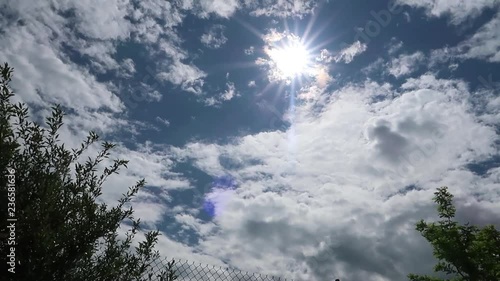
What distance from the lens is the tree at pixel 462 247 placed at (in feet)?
45.4

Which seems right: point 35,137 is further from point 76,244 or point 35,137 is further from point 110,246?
point 110,246

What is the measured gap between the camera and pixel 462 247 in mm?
14695

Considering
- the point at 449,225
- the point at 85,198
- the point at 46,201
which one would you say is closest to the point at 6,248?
the point at 46,201

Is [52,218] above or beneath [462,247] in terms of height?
beneath

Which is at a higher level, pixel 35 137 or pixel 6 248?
pixel 35 137

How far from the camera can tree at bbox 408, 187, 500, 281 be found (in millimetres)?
13848

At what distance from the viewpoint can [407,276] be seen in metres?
15.7

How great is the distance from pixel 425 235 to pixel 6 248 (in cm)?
1729

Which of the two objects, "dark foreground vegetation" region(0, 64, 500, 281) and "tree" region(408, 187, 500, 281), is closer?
"dark foreground vegetation" region(0, 64, 500, 281)

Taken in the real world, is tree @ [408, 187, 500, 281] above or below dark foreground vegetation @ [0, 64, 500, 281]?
above

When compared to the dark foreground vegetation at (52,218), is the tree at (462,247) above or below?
above

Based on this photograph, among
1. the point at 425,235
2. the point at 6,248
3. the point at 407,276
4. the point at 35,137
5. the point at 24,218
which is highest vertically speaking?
the point at 425,235

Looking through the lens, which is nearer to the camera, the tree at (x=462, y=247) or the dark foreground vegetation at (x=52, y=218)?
the dark foreground vegetation at (x=52, y=218)

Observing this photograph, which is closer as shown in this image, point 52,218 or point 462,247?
point 52,218
